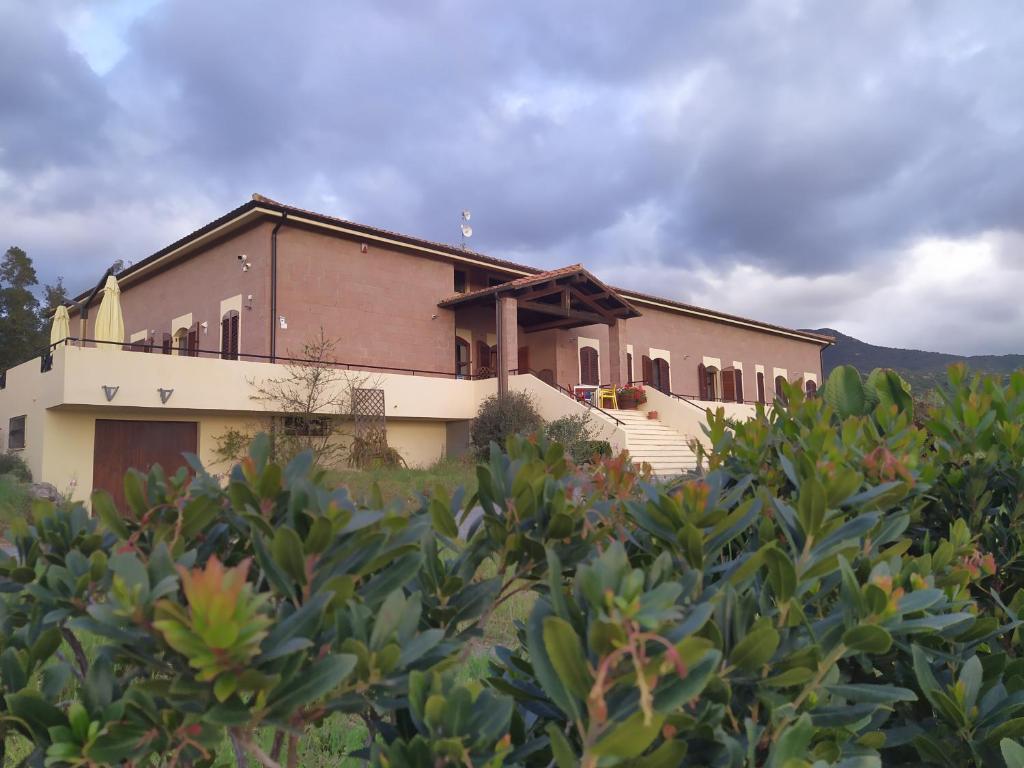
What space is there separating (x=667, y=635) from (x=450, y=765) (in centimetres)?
29

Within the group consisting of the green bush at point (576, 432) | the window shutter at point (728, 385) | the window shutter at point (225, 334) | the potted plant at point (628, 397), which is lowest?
the green bush at point (576, 432)

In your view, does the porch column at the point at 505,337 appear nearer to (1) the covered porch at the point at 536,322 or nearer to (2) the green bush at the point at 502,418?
(1) the covered porch at the point at 536,322

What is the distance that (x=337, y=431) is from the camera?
1772cm

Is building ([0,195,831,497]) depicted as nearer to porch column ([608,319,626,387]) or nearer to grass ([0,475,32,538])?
porch column ([608,319,626,387])

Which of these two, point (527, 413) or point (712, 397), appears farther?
point (712, 397)

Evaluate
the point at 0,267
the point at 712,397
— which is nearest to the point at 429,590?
the point at 712,397

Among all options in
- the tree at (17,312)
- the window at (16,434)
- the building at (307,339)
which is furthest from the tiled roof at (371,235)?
the tree at (17,312)

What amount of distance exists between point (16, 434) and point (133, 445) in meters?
3.21

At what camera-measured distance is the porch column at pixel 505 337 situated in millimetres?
19266

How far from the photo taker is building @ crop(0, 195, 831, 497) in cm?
1497

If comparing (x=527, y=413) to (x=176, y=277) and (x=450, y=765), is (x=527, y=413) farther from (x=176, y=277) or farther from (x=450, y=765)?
(x=450, y=765)

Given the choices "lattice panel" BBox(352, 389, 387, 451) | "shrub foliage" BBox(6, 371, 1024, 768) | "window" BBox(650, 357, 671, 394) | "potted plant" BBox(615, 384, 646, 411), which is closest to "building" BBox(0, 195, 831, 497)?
"lattice panel" BBox(352, 389, 387, 451)

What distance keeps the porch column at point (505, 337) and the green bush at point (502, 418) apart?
1.63 feet

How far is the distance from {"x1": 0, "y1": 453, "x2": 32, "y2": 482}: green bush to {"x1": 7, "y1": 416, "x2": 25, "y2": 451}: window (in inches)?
31.5
